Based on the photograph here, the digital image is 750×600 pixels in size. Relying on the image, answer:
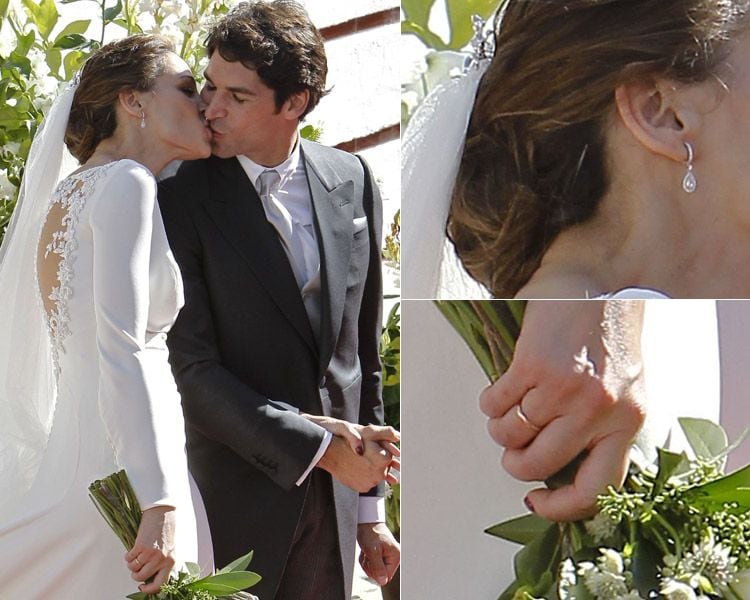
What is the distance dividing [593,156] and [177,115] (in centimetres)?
107

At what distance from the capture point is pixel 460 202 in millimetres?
1089

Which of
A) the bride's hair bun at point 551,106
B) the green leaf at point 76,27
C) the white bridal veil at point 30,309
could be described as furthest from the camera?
the green leaf at point 76,27

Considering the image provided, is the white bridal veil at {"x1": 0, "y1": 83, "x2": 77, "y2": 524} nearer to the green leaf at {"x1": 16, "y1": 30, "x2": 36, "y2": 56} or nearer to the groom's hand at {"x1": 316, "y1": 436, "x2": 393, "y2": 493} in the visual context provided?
the green leaf at {"x1": 16, "y1": 30, "x2": 36, "y2": 56}

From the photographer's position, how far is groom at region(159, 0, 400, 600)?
6.20ft

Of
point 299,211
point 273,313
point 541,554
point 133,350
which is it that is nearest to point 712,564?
point 541,554

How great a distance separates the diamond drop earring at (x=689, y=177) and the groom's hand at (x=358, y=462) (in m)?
0.98

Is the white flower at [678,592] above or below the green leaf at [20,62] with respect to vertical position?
below

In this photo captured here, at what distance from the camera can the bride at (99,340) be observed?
162cm

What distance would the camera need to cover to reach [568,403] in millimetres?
1084

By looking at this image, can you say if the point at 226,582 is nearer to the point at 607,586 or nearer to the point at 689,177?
the point at 607,586

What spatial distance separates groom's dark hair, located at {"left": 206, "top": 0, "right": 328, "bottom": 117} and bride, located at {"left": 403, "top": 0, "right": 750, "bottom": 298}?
96 cm

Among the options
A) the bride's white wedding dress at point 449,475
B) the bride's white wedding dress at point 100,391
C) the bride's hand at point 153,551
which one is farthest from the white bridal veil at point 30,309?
the bride's white wedding dress at point 449,475

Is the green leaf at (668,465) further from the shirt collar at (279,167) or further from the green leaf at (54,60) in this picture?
the green leaf at (54,60)

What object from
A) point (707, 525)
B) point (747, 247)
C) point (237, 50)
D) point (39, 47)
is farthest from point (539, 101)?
point (39, 47)
